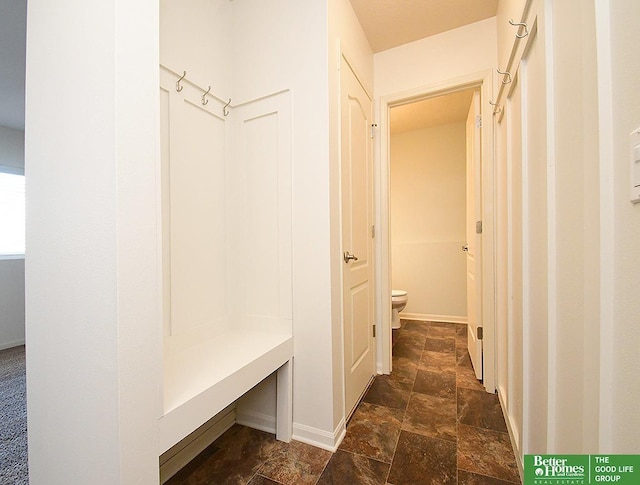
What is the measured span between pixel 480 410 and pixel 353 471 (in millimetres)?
993

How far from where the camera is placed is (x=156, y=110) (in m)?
0.87

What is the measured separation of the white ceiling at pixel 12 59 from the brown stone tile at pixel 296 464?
3.12 metres

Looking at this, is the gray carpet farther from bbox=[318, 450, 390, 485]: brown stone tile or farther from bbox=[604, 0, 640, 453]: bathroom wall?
bbox=[604, 0, 640, 453]: bathroom wall

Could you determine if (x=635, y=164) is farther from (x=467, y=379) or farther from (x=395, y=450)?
(x=467, y=379)

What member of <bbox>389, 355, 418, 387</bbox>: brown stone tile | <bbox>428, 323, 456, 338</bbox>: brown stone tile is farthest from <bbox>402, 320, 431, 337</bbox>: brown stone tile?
<bbox>389, 355, 418, 387</bbox>: brown stone tile

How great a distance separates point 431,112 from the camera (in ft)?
11.0

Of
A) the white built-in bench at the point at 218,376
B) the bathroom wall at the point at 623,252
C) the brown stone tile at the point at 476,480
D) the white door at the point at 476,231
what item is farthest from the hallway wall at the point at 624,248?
the white door at the point at 476,231

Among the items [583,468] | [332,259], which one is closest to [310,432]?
[332,259]

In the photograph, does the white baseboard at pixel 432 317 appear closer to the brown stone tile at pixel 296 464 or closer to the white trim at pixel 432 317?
the white trim at pixel 432 317

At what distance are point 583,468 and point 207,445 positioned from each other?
5.19 feet

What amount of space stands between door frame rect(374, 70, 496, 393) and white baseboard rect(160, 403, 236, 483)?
1.26 metres

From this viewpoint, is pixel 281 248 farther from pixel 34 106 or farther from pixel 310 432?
pixel 34 106

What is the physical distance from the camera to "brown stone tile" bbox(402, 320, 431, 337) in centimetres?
338

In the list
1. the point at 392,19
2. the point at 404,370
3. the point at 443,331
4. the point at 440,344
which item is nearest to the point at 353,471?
the point at 404,370
